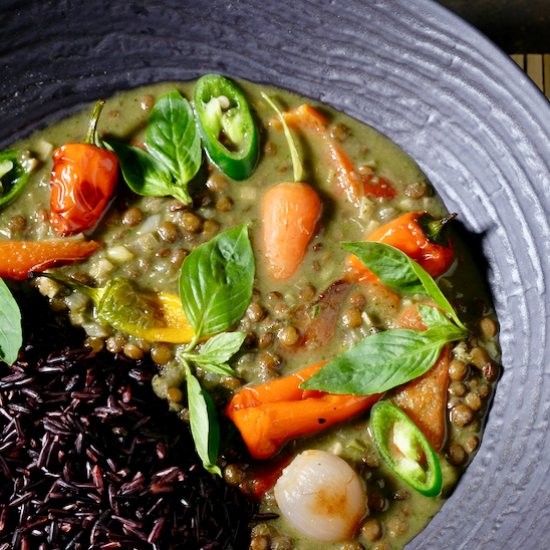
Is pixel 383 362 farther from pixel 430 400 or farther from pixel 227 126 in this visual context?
pixel 227 126

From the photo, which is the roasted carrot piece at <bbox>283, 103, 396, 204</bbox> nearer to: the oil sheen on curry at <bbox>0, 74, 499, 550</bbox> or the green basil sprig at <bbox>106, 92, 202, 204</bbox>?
the oil sheen on curry at <bbox>0, 74, 499, 550</bbox>

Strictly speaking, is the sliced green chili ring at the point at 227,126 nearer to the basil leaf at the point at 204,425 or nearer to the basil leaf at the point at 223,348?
the basil leaf at the point at 223,348

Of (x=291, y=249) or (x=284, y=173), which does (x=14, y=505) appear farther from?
(x=284, y=173)

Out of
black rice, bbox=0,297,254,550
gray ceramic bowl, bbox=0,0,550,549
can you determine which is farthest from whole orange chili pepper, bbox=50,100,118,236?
black rice, bbox=0,297,254,550

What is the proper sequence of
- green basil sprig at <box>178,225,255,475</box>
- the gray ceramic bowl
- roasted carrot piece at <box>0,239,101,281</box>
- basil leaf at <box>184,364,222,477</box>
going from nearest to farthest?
basil leaf at <box>184,364,222,477</box> < green basil sprig at <box>178,225,255,475</box> < the gray ceramic bowl < roasted carrot piece at <box>0,239,101,281</box>

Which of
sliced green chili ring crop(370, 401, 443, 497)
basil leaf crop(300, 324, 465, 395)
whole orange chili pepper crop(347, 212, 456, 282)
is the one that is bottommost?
sliced green chili ring crop(370, 401, 443, 497)

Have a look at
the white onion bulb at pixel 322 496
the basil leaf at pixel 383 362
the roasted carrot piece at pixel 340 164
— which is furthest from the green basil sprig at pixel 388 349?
the roasted carrot piece at pixel 340 164

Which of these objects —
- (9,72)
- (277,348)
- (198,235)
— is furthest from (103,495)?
(9,72)
